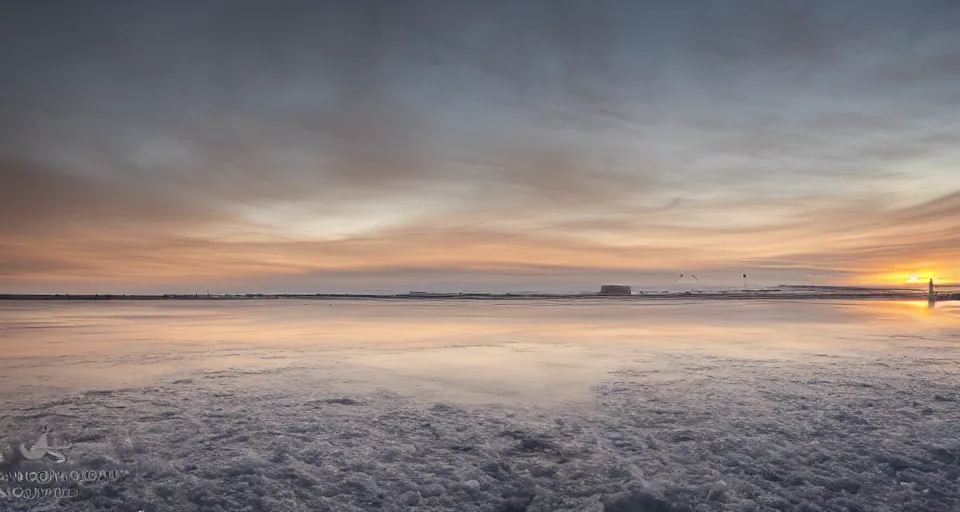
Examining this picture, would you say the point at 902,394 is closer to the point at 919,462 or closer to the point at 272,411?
the point at 919,462

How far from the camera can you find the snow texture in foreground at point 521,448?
4.81 meters

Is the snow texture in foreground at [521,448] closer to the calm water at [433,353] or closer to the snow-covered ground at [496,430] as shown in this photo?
the snow-covered ground at [496,430]

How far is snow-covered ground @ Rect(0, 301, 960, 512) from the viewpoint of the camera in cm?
488

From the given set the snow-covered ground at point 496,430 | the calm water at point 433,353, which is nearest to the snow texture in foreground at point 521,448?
the snow-covered ground at point 496,430

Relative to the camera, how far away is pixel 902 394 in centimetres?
845

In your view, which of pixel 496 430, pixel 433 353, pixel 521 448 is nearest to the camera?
pixel 521 448

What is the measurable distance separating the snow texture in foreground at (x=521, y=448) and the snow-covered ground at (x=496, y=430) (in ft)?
0.10

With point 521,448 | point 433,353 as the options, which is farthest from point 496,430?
point 433,353

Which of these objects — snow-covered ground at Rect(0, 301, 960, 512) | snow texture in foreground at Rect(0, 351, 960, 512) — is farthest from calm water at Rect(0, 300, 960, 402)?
snow texture in foreground at Rect(0, 351, 960, 512)

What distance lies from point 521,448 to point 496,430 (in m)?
0.77

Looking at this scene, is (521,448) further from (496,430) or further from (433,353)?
(433,353)

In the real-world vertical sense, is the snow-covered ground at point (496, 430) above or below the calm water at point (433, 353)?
below

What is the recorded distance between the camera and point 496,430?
6.83m

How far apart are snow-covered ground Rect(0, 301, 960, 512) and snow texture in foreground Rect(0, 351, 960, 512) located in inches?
1.2
